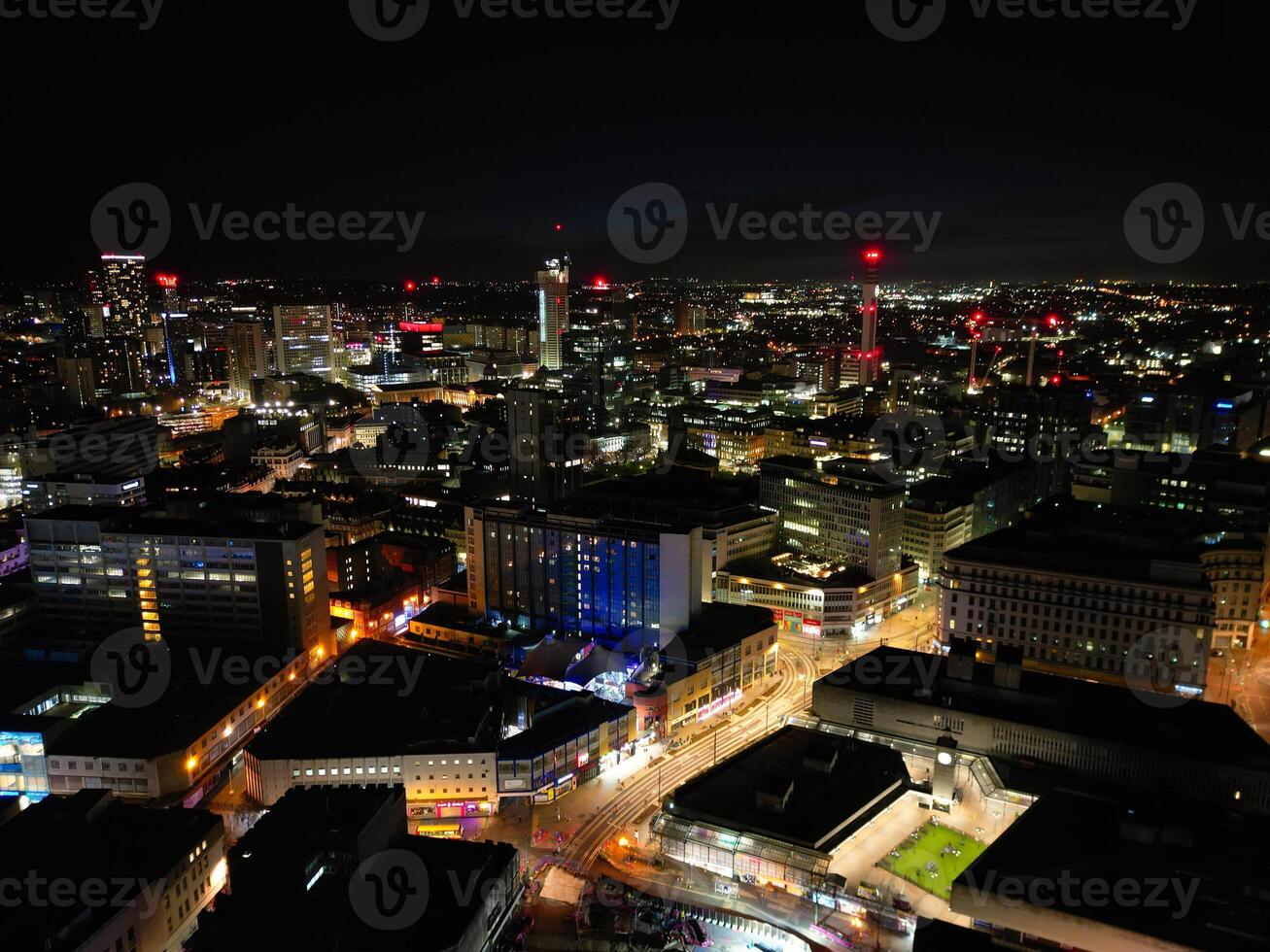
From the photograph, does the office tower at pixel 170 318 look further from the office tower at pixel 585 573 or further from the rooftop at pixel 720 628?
the rooftop at pixel 720 628

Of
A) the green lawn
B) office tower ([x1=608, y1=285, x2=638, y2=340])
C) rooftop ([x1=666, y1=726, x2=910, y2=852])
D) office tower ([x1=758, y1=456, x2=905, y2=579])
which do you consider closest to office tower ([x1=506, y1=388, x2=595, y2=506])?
office tower ([x1=758, y1=456, x2=905, y2=579])

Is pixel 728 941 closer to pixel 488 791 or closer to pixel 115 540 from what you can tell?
pixel 488 791

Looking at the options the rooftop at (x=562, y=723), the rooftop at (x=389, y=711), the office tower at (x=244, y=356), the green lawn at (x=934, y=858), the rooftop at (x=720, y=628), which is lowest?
the green lawn at (x=934, y=858)

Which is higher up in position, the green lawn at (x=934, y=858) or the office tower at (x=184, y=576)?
the office tower at (x=184, y=576)

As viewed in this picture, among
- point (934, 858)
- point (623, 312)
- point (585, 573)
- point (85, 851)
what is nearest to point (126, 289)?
point (623, 312)

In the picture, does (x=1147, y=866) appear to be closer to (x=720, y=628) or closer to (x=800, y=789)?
(x=800, y=789)

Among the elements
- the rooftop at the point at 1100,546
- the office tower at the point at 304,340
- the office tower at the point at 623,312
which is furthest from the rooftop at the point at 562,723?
the office tower at the point at 623,312
